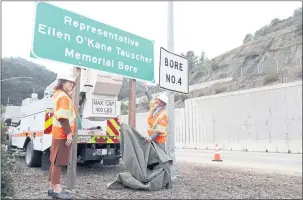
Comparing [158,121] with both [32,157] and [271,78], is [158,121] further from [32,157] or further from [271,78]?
[271,78]

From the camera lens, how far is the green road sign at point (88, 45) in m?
4.59

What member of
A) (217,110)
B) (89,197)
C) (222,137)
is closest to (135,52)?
(89,197)

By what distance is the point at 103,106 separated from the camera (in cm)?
696

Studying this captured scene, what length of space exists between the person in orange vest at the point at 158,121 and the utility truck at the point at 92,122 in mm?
1494

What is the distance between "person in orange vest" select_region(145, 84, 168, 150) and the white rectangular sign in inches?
13.3

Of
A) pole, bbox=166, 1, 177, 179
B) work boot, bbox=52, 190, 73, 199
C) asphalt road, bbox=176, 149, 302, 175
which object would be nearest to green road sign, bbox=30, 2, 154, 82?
pole, bbox=166, 1, 177, 179

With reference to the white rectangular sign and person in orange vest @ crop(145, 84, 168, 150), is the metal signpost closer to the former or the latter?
person in orange vest @ crop(145, 84, 168, 150)

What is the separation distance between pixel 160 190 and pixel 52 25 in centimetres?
319

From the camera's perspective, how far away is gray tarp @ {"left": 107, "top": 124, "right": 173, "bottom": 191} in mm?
4969

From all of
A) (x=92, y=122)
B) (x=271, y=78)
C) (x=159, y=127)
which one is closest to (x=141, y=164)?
(x=159, y=127)

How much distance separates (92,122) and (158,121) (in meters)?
2.24

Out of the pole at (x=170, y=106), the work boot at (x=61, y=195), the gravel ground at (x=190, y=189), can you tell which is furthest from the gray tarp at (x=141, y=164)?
the work boot at (x=61, y=195)

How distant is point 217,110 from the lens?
2223 cm

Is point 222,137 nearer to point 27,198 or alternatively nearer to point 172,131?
point 172,131
